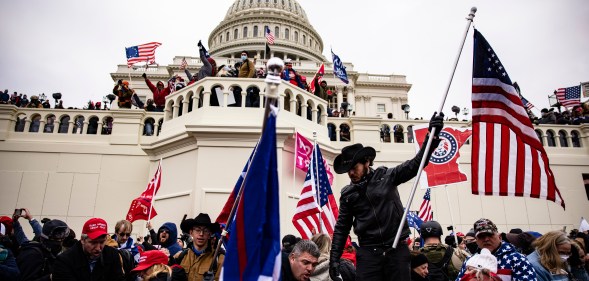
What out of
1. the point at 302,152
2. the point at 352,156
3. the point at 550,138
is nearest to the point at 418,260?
the point at 352,156

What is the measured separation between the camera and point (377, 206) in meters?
4.36

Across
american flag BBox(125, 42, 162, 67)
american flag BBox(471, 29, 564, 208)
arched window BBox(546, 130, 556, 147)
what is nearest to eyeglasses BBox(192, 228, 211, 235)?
american flag BBox(471, 29, 564, 208)

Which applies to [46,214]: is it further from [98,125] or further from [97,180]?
[98,125]

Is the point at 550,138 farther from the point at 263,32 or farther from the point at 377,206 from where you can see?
the point at 263,32

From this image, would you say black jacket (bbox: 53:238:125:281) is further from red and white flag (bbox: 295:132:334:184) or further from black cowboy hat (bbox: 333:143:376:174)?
red and white flag (bbox: 295:132:334:184)

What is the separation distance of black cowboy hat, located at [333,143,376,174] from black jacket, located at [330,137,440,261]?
0.78 feet

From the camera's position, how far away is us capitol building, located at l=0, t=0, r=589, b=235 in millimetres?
10945

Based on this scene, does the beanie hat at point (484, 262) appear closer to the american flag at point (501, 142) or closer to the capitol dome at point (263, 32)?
the american flag at point (501, 142)

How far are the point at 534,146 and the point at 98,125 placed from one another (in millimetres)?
12977

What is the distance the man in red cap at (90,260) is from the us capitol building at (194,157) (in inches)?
223

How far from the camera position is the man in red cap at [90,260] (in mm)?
4262

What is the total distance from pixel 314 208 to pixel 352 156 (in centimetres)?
410

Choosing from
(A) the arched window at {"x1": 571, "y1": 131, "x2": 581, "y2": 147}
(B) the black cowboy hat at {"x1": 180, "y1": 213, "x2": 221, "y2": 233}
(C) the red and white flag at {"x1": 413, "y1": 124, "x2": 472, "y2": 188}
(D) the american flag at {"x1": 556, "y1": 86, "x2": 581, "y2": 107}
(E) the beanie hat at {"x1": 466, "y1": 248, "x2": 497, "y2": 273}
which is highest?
(D) the american flag at {"x1": 556, "y1": 86, "x2": 581, "y2": 107}

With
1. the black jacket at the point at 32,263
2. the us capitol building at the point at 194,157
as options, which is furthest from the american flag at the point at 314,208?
the black jacket at the point at 32,263
